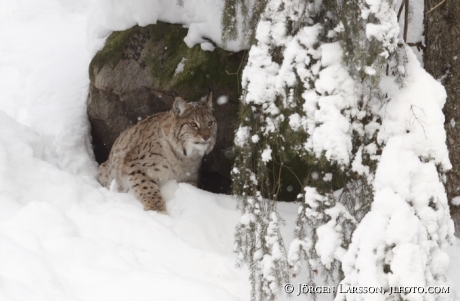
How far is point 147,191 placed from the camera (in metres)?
5.34

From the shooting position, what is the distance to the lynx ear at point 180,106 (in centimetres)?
545

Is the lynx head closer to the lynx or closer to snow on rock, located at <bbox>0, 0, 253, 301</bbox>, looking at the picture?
the lynx

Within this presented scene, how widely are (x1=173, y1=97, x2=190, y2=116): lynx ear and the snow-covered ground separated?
29.5 inches

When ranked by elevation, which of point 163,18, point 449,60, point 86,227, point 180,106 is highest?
point 449,60

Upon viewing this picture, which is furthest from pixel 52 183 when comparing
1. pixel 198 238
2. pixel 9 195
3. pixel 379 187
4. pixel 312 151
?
pixel 379 187

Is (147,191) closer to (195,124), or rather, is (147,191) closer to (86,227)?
(195,124)

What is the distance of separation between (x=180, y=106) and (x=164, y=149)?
0.53 meters

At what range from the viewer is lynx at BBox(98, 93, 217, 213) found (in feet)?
17.9

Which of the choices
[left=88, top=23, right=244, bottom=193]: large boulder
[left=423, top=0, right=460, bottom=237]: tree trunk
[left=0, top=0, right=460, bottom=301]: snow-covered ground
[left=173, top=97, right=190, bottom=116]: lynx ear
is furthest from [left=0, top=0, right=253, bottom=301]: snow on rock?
[left=423, top=0, right=460, bottom=237]: tree trunk

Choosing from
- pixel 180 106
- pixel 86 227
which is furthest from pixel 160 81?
pixel 86 227

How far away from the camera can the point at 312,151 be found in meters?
3.10

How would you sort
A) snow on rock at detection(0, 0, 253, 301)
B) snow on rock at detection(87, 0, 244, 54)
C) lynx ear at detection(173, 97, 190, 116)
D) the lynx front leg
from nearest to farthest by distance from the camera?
snow on rock at detection(0, 0, 253, 301), the lynx front leg, lynx ear at detection(173, 97, 190, 116), snow on rock at detection(87, 0, 244, 54)

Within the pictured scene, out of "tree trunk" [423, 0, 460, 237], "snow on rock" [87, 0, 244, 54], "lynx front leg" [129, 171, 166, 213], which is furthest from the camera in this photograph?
"snow on rock" [87, 0, 244, 54]

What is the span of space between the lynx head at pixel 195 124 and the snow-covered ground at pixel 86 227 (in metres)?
0.47
